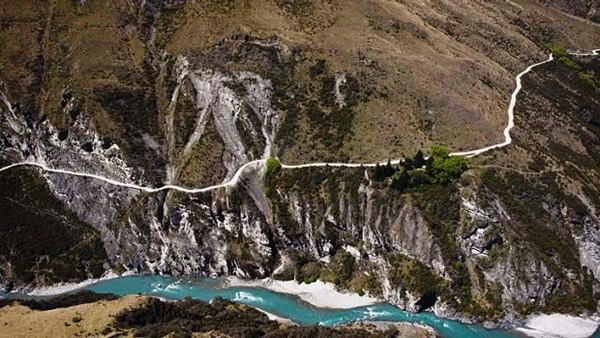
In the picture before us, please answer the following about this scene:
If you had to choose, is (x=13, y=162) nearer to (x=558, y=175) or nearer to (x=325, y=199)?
(x=325, y=199)

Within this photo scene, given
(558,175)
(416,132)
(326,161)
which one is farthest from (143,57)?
(558,175)

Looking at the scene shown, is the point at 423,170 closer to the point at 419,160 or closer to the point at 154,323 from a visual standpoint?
the point at 419,160

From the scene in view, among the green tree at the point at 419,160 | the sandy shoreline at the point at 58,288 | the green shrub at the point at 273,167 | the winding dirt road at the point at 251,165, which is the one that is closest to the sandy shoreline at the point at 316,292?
the winding dirt road at the point at 251,165

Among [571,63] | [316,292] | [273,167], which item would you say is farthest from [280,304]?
[571,63]

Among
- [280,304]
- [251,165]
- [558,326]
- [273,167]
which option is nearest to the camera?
[558,326]

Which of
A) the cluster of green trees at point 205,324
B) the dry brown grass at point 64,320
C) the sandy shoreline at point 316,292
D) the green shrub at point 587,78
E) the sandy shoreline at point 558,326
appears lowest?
the sandy shoreline at point 558,326

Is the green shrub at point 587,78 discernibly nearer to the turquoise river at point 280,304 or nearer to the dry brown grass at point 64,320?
the turquoise river at point 280,304

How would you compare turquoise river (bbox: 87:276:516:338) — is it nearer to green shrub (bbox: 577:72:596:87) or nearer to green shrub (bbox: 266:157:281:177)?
green shrub (bbox: 266:157:281:177)
